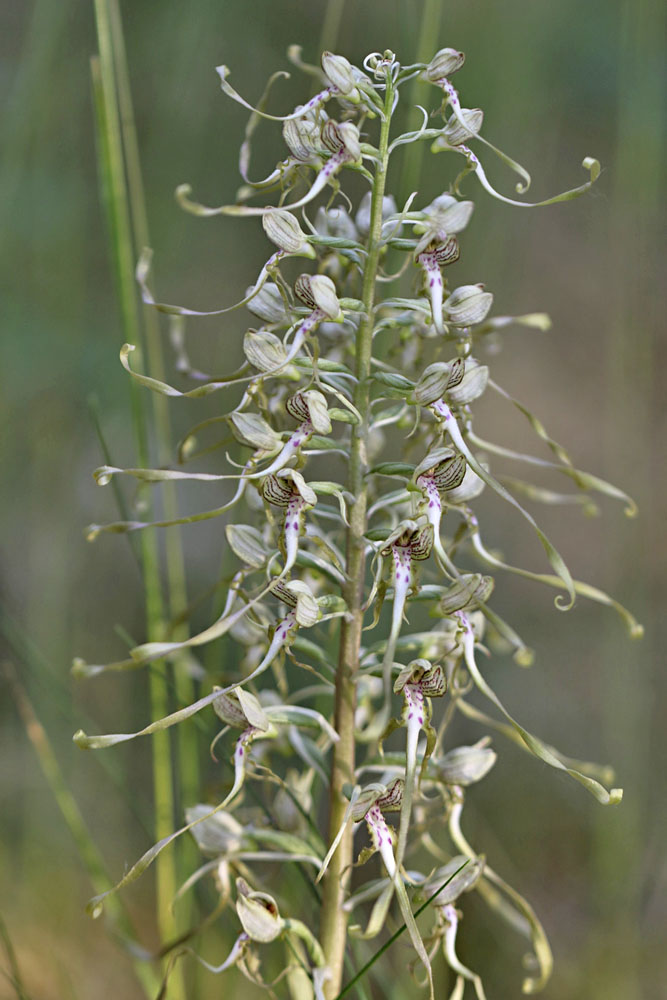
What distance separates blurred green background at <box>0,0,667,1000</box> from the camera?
5.75ft

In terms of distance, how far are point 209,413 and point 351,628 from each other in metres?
1.59

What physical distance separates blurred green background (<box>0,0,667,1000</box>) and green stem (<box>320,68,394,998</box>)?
980 millimetres

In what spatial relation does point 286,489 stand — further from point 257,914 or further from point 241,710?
point 257,914

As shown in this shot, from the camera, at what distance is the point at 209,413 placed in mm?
2232

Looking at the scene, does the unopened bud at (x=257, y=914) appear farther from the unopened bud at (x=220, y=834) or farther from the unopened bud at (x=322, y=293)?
the unopened bud at (x=322, y=293)

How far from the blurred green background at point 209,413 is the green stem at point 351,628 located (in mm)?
980

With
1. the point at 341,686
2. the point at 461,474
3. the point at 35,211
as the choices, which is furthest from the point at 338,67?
the point at 35,211

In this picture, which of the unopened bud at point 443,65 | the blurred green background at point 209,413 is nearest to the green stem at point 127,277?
the unopened bud at point 443,65

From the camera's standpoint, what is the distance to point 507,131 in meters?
2.16

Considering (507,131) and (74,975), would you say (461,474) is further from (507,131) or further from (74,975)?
(507,131)

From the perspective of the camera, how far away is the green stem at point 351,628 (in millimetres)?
701

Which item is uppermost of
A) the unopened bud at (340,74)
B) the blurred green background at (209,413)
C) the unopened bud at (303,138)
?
the unopened bud at (340,74)

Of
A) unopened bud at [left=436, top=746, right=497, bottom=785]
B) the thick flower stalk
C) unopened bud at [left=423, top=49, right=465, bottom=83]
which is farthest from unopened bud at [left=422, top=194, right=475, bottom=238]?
unopened bud at [left=436, top=746, right=497, bottom=785]

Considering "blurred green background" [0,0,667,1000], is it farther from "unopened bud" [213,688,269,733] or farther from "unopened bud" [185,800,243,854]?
"unopened bud" [213,688,269,733]
